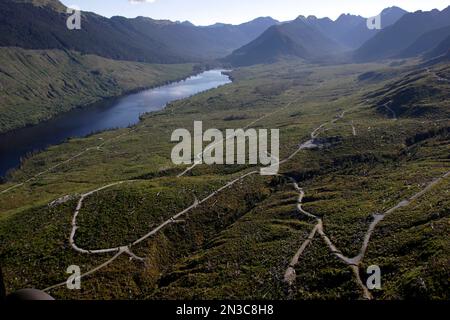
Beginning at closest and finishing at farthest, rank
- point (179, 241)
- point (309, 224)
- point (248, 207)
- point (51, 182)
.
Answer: point (309, 224) < point (179, 241) < point (248, 207) < point (51, 182)

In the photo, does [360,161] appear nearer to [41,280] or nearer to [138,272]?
[138,272]

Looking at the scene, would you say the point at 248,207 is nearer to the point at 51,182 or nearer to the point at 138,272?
the point at 138,272

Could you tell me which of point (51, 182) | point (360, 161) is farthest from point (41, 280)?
point (360, 161)

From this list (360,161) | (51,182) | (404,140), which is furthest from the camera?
(51,182)

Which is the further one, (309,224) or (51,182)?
(51,182)

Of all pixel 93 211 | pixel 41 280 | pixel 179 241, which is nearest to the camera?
pixel 41 280
